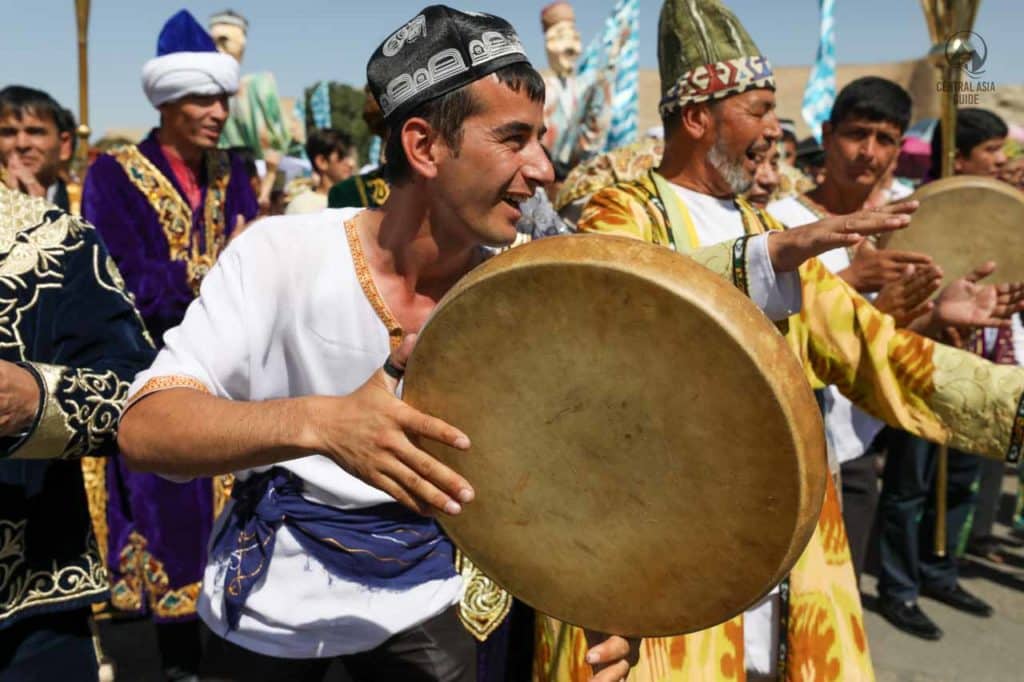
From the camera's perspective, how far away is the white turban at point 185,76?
13.2 ft

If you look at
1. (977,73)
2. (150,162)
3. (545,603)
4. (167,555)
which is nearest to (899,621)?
(977,73)

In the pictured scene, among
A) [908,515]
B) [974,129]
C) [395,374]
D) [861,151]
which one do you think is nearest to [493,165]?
[395,374]

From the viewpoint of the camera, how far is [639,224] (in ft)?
7.43

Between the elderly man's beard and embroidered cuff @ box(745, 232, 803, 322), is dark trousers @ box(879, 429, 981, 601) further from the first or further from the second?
embroidered cuff @ box(745, 232, 803, 322)

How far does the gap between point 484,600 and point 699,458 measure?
89 cm

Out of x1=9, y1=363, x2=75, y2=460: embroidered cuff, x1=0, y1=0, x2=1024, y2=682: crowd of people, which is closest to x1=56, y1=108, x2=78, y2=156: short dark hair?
x1=0, y1=0, x2=1024, y2=682: crowd of people

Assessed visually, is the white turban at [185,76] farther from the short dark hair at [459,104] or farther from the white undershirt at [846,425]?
the short dark hair at [459,104]

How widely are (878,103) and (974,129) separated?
56.3 inches

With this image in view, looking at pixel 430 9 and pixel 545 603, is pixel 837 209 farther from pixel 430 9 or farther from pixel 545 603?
pixel 545 603

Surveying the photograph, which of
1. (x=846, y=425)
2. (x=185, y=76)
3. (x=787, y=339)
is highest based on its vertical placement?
(x=185, y=76)

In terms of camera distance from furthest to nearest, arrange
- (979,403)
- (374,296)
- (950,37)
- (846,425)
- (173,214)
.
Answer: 1. (173,214)
2. (846,425)
3. (950,37)
4. (979,403)
5. (374,296)

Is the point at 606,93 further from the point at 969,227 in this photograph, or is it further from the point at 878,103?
the point at 969,227

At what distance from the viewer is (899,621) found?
4.51m

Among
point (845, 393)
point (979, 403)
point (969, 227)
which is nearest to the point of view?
point (979, 403)
